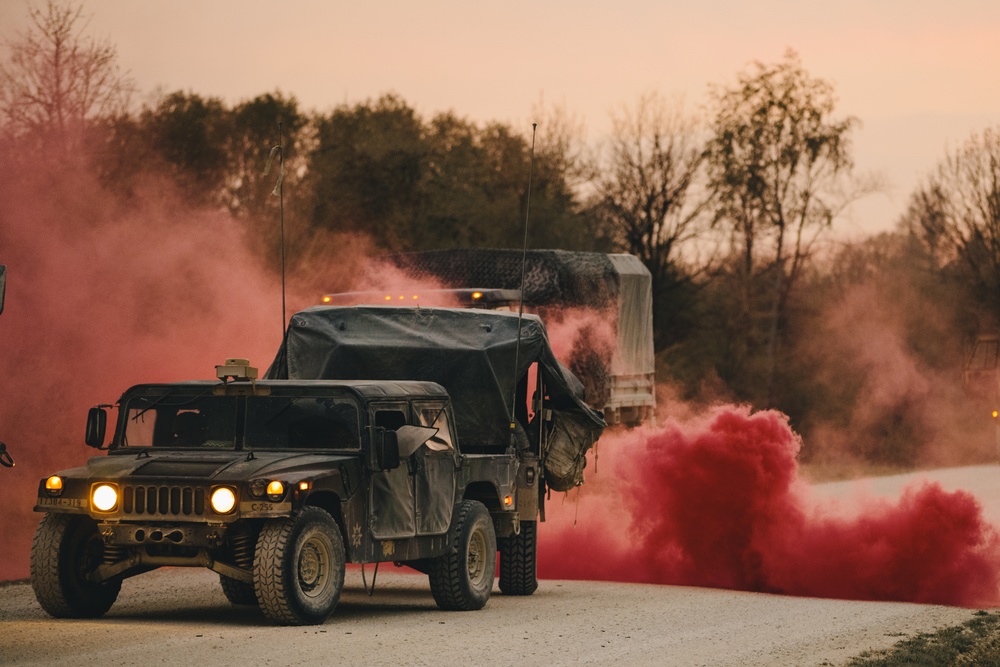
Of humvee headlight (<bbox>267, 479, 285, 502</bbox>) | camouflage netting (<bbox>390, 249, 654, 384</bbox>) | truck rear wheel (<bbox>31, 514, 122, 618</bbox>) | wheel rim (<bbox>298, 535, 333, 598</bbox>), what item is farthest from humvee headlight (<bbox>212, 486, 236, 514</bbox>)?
camouflage netting (<bbox>390, 249, 654, 384</bbox>)

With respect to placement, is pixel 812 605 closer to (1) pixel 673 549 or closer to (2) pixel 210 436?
(1) pixel 673 549

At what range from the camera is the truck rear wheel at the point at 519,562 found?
52.6 feet

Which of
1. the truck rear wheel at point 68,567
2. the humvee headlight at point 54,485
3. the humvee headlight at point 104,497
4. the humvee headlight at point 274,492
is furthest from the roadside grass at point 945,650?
the humvee headlight at point 54,485

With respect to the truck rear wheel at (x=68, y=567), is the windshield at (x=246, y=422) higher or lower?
higher

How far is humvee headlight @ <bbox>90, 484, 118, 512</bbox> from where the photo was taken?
40.3 ft

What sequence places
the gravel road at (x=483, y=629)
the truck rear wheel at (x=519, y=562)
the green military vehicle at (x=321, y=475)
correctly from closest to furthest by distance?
the gravel road at (x=483, y=629) → the green military vehicle at (x=321, y=475) → the truck rear wheel at (x=519, y=562)

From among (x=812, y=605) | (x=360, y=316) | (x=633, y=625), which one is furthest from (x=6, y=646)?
(x=812, y=605)

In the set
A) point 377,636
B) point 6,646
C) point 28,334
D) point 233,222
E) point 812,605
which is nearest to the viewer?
point 6,646

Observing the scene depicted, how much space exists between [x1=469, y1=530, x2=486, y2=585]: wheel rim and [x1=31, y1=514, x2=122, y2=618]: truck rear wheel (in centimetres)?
308

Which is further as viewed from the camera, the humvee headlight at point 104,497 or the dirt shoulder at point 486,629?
the humvee headlight at point 104,497

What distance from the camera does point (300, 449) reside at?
13156mm

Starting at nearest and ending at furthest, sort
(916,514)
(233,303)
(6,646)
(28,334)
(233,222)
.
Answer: (6,646)
(916,514)
(28,334)
(233,303)
(233,222)

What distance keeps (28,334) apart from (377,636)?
48.2 ft

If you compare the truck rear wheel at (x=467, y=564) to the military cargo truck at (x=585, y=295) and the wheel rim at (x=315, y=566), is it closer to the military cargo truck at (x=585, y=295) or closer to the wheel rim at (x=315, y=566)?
the wheel rim at (x=315, y=566)
